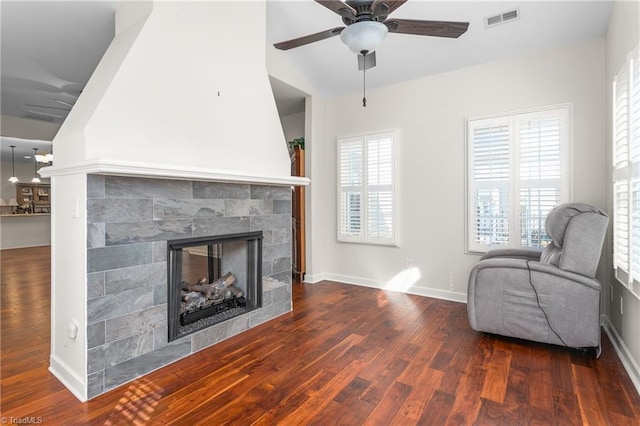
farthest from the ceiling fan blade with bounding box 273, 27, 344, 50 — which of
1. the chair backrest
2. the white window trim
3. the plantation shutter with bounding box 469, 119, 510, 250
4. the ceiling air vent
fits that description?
the chair backrest

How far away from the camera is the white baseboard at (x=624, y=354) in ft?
7.02

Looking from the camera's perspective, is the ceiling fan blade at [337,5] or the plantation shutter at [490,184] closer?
the ceiling fan blade at [337,5]

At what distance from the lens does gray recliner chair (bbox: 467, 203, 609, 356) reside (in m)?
2.51

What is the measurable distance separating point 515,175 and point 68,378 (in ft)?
14.3

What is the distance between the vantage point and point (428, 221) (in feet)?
13.8

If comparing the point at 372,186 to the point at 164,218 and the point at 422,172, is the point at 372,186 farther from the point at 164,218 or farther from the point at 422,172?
the point at 164,218

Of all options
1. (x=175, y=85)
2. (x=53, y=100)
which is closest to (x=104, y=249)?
(x=175, y=85)

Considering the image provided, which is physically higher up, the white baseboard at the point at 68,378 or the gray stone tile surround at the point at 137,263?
the gray stone tile surround at the point at 137,263

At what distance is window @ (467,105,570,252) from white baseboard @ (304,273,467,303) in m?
0.65

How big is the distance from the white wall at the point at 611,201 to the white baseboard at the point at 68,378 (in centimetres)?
351

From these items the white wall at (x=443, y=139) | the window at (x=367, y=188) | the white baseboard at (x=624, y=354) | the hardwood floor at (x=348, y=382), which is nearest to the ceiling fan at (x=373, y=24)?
the white wall at (x=443, y=139)

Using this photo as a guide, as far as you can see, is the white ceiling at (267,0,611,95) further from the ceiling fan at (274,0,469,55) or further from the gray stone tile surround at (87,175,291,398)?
the gray stone tile surround at (87,175,291,398)

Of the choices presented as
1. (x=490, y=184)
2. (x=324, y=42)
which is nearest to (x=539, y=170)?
(x=490, y=184)

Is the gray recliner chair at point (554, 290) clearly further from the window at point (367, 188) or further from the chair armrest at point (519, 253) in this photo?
the window at point (367, 188)
